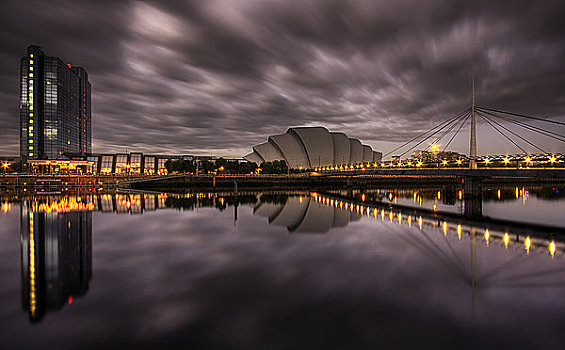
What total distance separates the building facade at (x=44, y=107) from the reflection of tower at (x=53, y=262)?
129 metres

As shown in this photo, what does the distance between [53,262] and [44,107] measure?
159 m

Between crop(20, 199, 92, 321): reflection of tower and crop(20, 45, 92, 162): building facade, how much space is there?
12922 cm

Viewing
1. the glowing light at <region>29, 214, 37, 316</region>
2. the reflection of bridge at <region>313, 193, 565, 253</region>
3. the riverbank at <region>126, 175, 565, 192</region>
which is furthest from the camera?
the riverbank at <region>126, 175, 565, 192</region>

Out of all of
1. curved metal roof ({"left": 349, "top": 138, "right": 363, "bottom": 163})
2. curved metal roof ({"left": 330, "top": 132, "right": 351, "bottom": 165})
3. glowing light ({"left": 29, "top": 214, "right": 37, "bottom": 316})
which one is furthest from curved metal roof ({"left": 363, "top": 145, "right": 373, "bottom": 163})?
glowing light ({"left": 29, "top": 214, "right": 37, "bottom": 316})

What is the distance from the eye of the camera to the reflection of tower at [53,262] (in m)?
8.34

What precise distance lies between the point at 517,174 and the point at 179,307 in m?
33.1

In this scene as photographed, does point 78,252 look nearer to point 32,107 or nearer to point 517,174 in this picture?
point 517,174

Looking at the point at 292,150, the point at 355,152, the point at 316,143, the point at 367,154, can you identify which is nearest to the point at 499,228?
the point at 316,143

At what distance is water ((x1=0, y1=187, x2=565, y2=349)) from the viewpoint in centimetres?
640

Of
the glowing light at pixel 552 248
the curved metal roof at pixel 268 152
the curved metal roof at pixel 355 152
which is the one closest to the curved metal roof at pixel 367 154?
the curved metal roof at pixel 355 152

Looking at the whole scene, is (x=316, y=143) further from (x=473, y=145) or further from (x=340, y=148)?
(x=473, y=145)

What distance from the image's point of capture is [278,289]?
30.0 feet

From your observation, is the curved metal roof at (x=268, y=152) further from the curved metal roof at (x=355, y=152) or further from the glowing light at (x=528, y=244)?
the glowing light at (x=528, y=244)

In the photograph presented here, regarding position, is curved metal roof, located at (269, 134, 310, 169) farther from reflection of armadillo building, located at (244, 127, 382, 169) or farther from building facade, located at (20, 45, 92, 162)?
building facade, located at (20, 45, 92, 162)
